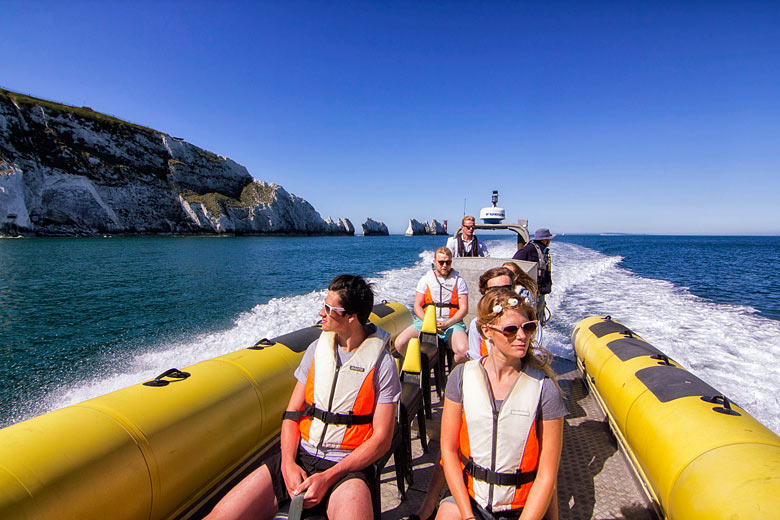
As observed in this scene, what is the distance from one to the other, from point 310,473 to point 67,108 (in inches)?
3348

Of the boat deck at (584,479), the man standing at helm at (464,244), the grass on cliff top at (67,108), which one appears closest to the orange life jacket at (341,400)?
the boat deck at (584,479)

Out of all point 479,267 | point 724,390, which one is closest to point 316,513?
point 479,267

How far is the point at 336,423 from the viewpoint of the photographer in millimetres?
2100

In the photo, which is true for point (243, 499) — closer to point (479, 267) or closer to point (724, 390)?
point (479, 267)

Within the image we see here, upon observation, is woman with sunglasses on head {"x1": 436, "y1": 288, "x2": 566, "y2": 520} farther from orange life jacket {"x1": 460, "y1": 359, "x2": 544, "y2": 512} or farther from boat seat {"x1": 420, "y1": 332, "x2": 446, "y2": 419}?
boat seat {"x1": 420, "y1": 332, "x2": 446, "y2": 419}

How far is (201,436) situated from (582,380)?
4779 millimetres

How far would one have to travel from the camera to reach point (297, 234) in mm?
98000

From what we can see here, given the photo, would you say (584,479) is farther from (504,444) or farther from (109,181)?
(109,181)

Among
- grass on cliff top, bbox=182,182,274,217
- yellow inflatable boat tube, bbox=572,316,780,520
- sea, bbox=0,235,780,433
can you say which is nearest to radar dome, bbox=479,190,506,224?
sea, bbox=0,235,780,433

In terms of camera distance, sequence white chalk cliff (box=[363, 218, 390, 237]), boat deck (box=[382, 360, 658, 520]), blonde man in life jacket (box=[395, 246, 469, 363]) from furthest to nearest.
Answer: white chalk cliff (box=[363, 218, 390, 237])
blonde man in life jacket (box=[395, 246, 469, 363])
boat deck (box=[382, 360, 658, 520])

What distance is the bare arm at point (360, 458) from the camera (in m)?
1.77

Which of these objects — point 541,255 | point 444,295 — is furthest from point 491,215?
point 444,295

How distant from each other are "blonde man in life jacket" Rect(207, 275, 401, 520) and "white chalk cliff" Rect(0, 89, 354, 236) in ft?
220

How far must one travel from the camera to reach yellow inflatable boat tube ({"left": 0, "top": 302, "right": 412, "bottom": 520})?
5.25 feet
